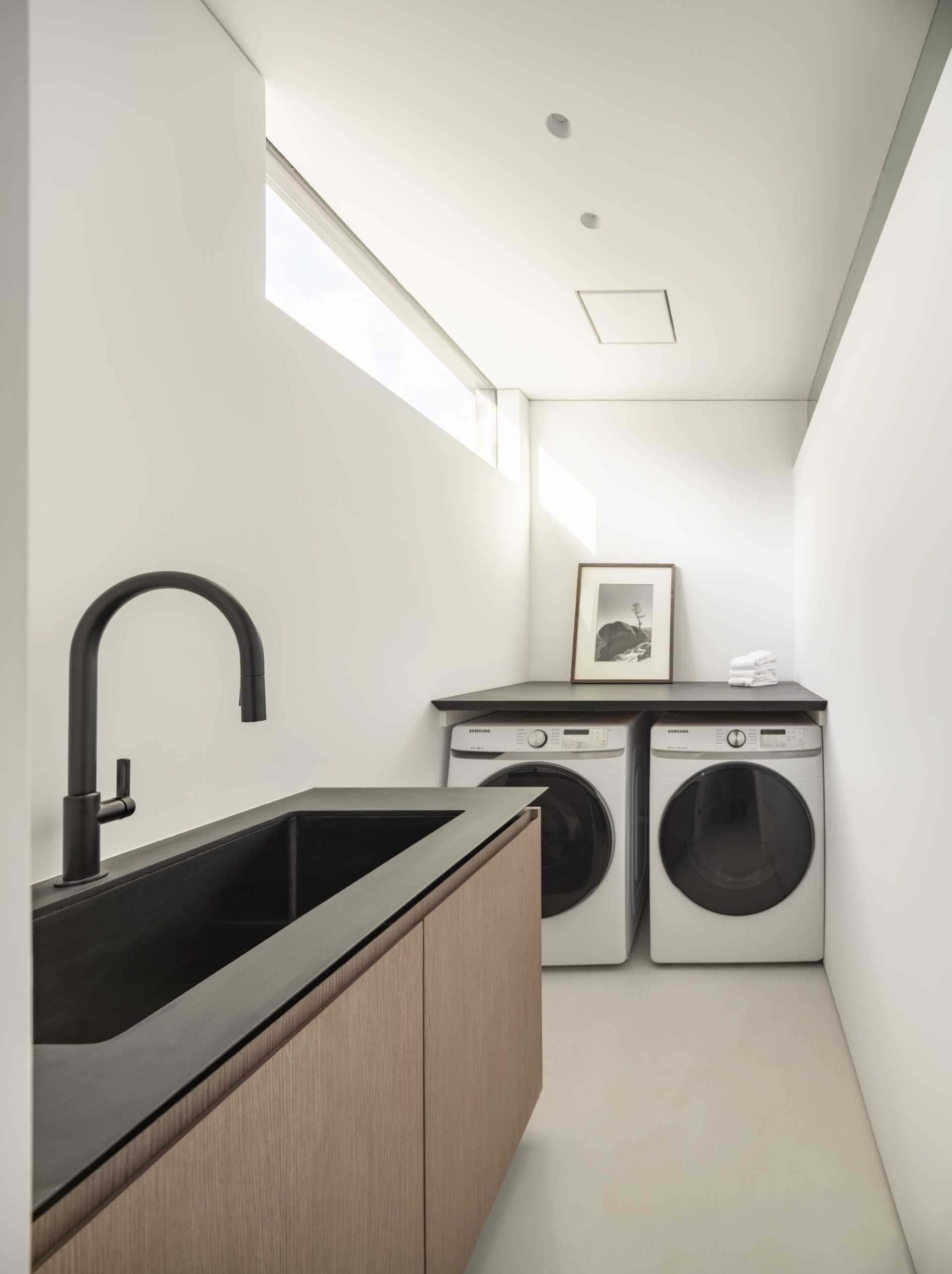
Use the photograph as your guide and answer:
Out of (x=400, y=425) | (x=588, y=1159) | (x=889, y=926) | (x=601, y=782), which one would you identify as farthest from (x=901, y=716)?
(x=400, y=425)

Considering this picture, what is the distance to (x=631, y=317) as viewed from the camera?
3.21 m

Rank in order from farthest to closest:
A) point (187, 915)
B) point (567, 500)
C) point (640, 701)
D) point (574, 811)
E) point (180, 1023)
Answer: point (567, 500)
point (640, 701)
point (574, 811)
point (187, 915)
point (180, 1023)

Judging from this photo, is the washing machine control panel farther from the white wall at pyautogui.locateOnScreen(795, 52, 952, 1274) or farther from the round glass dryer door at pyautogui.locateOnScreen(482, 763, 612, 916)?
the white wall at pyautogui.locateOnScreen(795, 52, 952, 1274)

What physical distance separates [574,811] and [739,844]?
23.2 inches

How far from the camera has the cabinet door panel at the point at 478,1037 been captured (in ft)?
3.89

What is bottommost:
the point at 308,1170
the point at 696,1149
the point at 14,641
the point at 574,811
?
the point at 696,1149

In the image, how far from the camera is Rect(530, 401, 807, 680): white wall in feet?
13.8

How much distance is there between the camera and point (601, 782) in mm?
2953

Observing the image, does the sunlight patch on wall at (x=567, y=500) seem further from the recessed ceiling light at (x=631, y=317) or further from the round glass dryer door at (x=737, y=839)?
the round glass dryer door at (x=737, y=839)

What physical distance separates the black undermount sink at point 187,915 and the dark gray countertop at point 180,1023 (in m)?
0.04

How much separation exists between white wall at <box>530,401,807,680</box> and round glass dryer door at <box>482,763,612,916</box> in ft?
4.74

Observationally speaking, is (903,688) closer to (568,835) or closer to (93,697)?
(93,697)

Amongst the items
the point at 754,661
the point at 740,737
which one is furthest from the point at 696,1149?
the point at 754,661

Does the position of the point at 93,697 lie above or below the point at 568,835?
above
